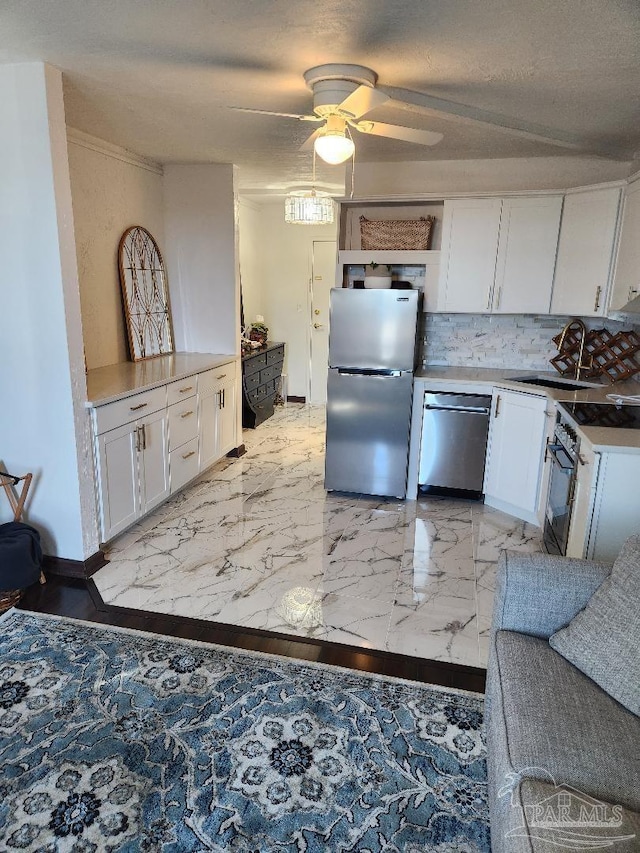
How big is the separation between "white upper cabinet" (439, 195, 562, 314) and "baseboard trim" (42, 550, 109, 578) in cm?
296

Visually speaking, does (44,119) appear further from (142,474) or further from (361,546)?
(361,546)

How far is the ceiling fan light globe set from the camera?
94.3 inches

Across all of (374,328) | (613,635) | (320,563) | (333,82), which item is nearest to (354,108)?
(333,82)

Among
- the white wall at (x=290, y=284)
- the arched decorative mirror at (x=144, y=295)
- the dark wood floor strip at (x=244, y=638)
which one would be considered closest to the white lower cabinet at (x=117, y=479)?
the dark wood floor strip at (x=244, y=638)

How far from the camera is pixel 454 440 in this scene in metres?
3.93

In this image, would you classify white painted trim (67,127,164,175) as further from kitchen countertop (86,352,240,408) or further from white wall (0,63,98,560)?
kitchen countertop (86,352,240,408)

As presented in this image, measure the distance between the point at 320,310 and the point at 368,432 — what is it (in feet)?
10.6

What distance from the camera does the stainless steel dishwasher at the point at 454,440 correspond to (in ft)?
12.7

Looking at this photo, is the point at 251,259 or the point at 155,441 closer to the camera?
the point at 155,441

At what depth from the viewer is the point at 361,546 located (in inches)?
132

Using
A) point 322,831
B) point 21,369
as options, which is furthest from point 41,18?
point 322,831

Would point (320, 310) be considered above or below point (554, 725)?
above

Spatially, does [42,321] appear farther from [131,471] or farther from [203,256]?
[203,256]

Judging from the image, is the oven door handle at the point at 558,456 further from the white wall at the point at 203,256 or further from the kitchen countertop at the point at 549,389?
the white wall at the point at 203,256
